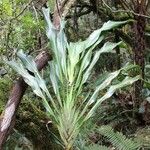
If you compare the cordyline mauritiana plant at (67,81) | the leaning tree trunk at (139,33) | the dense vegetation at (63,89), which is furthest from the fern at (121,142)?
the leaning tree trunk at (139,33)

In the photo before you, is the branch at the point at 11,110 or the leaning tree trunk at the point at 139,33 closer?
the branch at the point at 11,110

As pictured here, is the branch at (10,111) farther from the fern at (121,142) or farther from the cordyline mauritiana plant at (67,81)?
the fern at (121,142)

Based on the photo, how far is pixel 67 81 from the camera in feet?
8.48

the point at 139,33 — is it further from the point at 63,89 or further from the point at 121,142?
the point at 63,89

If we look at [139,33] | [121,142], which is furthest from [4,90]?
[139,33]

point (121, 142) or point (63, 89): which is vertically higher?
point (63, 89)

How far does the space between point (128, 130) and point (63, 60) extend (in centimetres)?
140

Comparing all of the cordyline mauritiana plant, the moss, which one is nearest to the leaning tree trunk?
the cordyline mauritiana plant

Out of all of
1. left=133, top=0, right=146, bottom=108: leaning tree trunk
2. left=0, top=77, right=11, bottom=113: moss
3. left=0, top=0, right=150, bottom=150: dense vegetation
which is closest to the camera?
left=0, top=0, right=150, bottom=150: dense vegetation

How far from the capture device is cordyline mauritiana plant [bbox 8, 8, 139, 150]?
8.05 ft

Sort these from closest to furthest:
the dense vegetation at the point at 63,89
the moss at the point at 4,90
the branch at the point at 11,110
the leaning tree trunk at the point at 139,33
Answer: the branch at the point at 11,110 → the dense vegetation at the point at 63,89 → the moss at the point at 4,90 → the leaning tree trunk at the point at 139,33

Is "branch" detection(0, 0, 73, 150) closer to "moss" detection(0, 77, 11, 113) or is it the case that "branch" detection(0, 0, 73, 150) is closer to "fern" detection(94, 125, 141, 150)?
"moss" detection(0, 77, 11, 113)

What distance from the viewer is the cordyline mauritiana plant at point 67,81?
8.05ft

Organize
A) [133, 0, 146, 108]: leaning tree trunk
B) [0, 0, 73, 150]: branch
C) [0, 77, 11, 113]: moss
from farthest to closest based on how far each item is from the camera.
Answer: [133, 0, 146, 108]: leaning tree trunk → [0, 77, 11, 113]: moss → [0, 0, 73, 150]: branch
